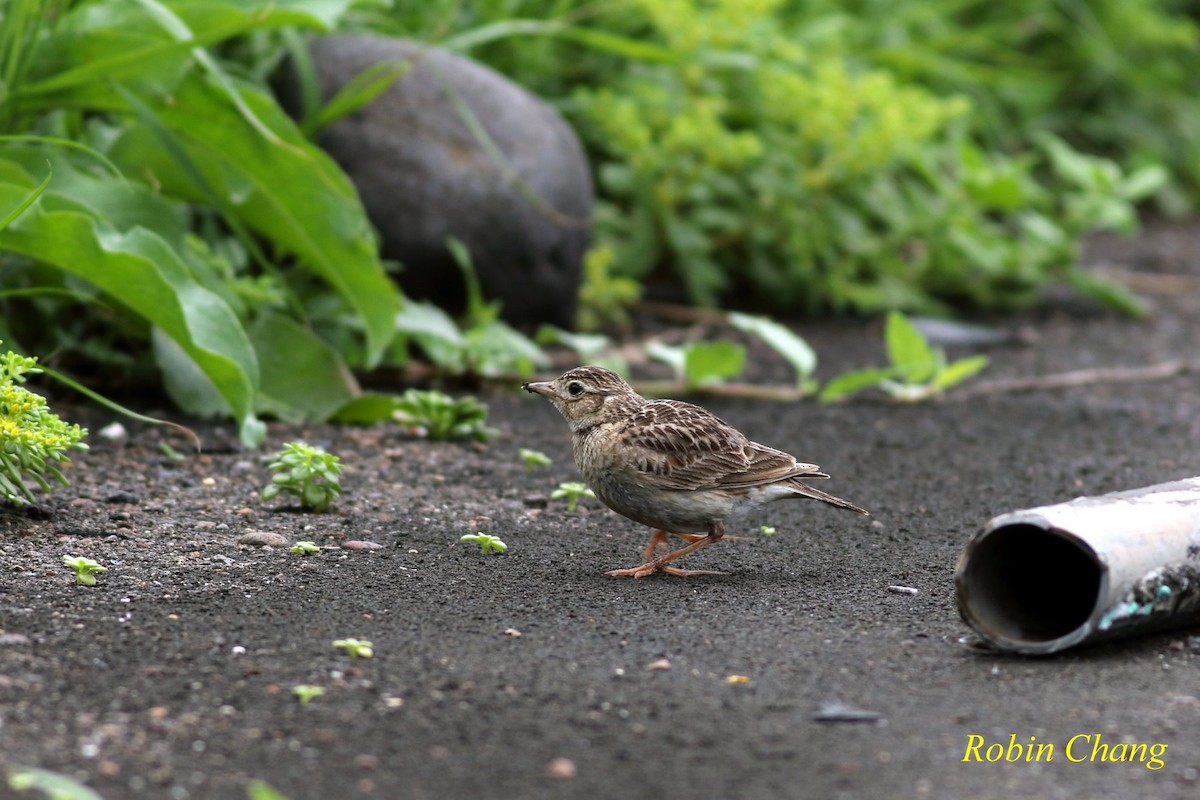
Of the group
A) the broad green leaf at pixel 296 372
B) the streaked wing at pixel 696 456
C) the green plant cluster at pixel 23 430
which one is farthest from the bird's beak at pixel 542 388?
the green plant cluster at pixel 23 430

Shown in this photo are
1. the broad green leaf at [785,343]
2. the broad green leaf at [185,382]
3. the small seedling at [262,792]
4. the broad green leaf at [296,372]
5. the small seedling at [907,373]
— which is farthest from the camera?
the broad green leaf at [785,343]

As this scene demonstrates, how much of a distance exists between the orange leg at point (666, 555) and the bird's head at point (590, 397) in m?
0.43

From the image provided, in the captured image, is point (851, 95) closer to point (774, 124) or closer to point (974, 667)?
point (774, 124)

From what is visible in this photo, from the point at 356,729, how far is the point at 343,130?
4804mm

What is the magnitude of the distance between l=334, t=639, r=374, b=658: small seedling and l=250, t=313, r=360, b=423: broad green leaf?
2417 mm

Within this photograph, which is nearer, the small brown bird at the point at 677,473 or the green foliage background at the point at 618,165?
the small brown bird at the point at 677,473

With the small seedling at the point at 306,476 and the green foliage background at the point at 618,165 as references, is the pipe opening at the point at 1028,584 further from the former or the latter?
the green foliage background at the point at 618,165

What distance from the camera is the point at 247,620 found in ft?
12.5

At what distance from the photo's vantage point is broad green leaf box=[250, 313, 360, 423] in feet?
19.3

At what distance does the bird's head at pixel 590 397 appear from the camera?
16.1 ft

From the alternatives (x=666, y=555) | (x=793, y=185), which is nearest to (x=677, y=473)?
(x=666, y=555)

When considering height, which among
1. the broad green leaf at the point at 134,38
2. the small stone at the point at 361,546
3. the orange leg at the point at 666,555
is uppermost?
the broad green leaf at the point at 134,38

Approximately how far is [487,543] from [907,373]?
9.74 ft

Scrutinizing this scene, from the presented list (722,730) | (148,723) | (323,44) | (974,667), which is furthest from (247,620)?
(323,44)
